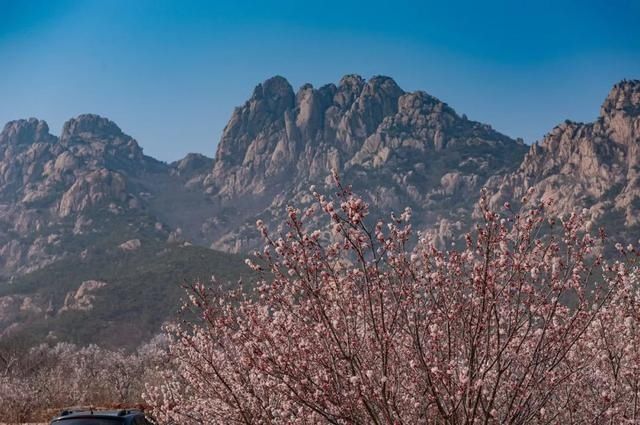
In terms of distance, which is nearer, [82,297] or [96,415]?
[96,415]

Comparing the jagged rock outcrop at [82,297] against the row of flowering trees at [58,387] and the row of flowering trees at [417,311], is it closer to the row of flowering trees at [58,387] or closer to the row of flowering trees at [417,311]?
the row of flowering trees at [58,387]

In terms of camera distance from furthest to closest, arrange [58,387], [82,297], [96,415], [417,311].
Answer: [82,297], [58,387], [96,415], [417,311]

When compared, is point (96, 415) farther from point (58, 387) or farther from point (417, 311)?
point (58, 387)

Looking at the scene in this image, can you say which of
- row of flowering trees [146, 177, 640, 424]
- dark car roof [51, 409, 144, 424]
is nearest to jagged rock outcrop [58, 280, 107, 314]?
dark car roof [51, 409, 144, 424]

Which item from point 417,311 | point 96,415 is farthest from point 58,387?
point 417,311

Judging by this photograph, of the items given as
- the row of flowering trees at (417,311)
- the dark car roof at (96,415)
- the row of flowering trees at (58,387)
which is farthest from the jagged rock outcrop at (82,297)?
the row of flowering trees at (417,311)

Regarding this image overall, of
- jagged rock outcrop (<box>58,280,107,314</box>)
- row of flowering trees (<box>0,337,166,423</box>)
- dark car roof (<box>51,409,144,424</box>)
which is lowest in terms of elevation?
dark car roof (<box>51,409,144,424</box>)

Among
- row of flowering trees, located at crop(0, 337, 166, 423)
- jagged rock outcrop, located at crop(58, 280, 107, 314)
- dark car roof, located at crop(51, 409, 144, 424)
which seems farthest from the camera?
jagged rock outcrop, located at crop(58, 280, 107, 314)

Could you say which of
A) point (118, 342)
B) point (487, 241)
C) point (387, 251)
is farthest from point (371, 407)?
point (118, 342)

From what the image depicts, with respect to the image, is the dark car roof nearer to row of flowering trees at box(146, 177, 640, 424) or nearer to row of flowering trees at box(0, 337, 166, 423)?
row of flowering trees at box(146, 177, 640, 424)

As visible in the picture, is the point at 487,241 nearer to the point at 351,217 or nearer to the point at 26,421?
the point at 351,217

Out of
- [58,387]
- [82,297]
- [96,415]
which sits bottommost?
[96,415]

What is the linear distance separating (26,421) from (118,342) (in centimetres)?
8477

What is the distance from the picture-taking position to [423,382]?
26.9ft
